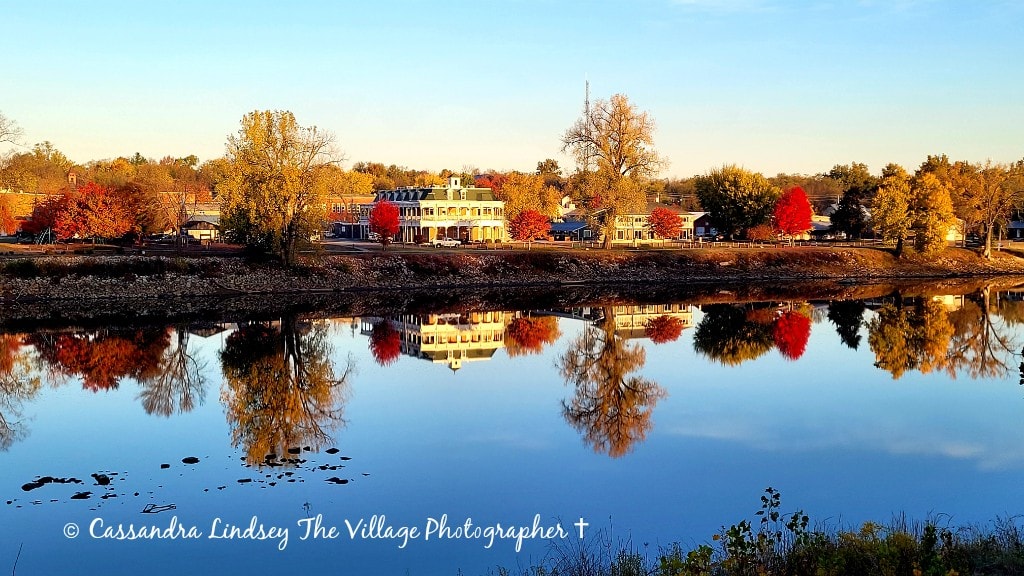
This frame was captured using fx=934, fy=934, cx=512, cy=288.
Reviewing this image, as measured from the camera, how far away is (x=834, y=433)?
73.6 ft

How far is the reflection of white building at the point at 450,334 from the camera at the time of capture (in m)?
35.9

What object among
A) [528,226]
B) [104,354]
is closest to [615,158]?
[528,226]

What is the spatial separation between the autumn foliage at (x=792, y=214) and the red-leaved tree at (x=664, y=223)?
10.2 m

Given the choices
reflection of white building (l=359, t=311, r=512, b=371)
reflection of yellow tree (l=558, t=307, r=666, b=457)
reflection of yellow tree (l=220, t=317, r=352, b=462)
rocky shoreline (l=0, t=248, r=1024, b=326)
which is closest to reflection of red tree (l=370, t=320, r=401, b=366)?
reflection of white building (l=359, t=311, r=512, b=371)

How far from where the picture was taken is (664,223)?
9694 centimetres

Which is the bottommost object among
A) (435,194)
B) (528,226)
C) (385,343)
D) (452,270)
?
(385,343)

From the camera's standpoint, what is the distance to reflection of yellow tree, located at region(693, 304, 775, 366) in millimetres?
35812

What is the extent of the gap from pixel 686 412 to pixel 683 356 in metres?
10.8

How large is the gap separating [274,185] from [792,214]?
2144 inches

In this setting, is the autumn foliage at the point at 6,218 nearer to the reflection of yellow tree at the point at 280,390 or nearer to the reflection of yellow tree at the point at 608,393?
the reflection of yellow tree at the point at 280,390

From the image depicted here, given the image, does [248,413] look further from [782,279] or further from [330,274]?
[782,279]

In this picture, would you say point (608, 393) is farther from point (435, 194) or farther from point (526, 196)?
point (526, 196)

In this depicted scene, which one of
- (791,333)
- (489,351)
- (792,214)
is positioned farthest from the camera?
(792,214)

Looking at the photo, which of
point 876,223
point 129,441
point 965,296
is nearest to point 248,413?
point 129,441
